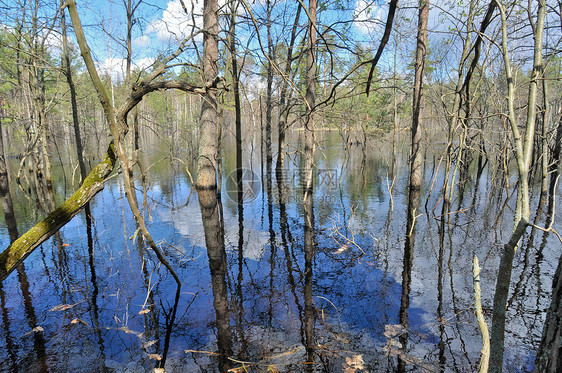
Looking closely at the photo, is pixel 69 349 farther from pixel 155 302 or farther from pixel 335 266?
pixel 335 266

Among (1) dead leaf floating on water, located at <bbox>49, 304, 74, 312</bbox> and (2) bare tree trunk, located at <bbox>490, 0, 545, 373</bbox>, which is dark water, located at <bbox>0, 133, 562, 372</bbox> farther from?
(2) bare tree trunk, located at <bbox>490, 0, 545, 373</bbox>

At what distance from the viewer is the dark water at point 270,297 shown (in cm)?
367

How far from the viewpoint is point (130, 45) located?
11328mm

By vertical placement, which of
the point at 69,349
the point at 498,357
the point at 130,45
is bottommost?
the point at 69,349

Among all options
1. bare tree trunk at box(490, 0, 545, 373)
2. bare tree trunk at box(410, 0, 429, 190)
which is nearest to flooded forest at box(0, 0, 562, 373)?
bare tree trunk at box(490, 0, 545, 373)

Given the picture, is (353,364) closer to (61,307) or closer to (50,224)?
(50,224)

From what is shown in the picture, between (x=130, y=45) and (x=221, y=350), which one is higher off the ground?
(x=130, y=45)

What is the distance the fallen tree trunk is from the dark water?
4.65 ft

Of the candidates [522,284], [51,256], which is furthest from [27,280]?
[522,284]

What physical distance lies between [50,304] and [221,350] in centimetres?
326

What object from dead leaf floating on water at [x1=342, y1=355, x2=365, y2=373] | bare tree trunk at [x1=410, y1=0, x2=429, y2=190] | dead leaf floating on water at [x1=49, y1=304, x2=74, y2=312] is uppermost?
bare tree trunk at [x1=410, y1=0, x2=429, y2=190]

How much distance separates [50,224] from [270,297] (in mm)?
3335

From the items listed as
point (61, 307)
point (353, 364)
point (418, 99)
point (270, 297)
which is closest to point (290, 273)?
point (270, 297)

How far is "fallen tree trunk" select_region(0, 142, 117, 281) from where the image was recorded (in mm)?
2477
